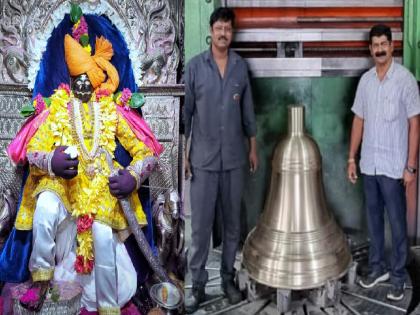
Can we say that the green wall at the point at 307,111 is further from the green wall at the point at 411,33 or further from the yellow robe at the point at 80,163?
the yellow robe at the point at 80,163

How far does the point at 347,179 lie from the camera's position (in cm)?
184

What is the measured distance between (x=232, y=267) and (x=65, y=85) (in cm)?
86

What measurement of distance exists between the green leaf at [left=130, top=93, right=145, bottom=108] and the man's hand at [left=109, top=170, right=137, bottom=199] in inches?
9.2

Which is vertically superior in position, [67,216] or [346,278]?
[67,216]

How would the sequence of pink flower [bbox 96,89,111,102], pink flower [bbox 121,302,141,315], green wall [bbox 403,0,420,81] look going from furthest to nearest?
pink flower [bbox 121,302,141,315]
pink flower [bbox 96,89,111,102]
green wall [bbox 403,0,420,81]

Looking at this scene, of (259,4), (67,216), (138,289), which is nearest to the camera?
(259,4)

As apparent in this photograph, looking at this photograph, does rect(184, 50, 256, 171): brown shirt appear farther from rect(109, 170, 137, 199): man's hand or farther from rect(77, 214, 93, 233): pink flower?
rect(77, 214, 93, 233): pink flower

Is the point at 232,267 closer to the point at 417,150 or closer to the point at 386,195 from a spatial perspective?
the point at 386,195

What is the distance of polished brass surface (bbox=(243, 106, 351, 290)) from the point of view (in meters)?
1.75

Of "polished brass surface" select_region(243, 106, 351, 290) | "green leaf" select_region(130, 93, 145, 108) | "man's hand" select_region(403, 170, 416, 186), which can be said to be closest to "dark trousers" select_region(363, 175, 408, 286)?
"man's hand" select_region(403, 170, 416, 186)

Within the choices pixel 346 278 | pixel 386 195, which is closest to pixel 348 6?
pixel 386 195

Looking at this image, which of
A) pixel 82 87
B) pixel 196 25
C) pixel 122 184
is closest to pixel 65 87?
pixel 82 87

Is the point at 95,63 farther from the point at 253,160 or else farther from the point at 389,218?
the point at 389,218

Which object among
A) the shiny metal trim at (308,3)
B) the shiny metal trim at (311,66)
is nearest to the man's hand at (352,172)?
the shiny metal trim at (311,66)
